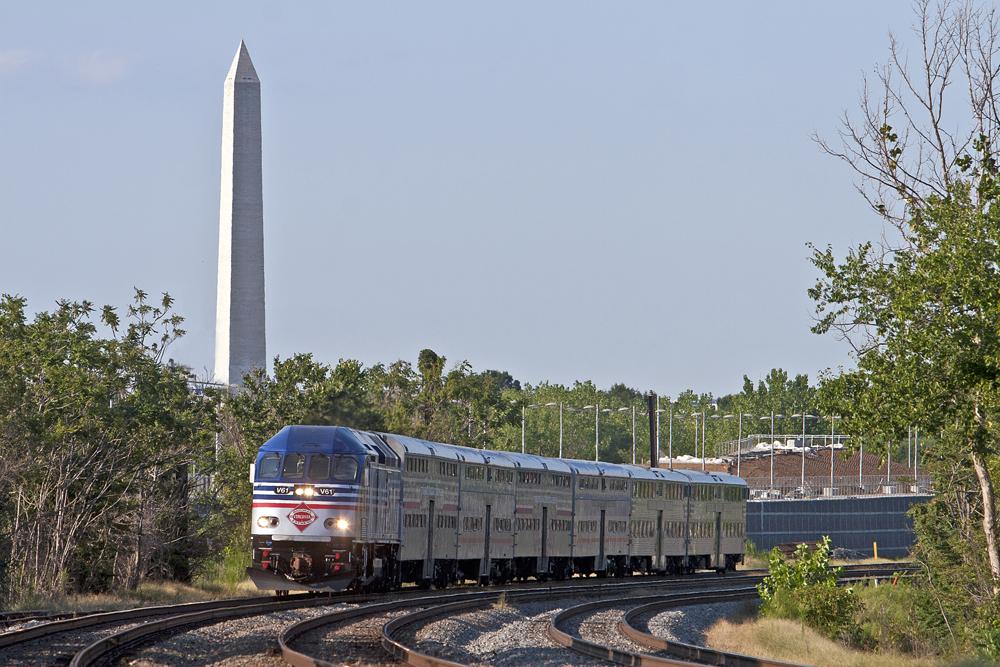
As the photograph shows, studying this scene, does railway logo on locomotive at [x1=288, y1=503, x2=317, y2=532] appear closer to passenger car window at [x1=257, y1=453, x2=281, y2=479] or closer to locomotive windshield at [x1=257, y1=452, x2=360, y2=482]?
locomotive windshield at [x1=257, y1=452, x2=360, y2=482]

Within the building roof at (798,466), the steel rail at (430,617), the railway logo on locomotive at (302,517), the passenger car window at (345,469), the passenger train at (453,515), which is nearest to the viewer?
the steel rail at (430,617)

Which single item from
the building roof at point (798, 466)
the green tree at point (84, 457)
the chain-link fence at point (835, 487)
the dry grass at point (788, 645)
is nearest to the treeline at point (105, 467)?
the green tree at point (84, 457)

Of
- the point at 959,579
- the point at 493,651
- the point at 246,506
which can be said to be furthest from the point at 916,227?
the point at 246,506

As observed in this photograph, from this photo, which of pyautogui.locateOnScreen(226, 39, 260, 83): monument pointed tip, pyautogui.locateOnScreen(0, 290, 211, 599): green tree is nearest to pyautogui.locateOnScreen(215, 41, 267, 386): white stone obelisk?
pyautogui.locateOnScreen(226, 39, 260, 83): monument pointed tip

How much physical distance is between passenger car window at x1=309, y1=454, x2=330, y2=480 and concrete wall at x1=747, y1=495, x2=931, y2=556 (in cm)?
6386

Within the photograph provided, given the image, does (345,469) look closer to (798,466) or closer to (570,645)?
(570,645)

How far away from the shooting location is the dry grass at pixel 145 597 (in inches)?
1099

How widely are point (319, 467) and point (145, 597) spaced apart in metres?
6.58

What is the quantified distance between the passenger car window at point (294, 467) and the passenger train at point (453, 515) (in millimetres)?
27

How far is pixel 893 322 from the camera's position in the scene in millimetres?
29422

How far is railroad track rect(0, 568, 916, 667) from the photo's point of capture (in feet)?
57.9

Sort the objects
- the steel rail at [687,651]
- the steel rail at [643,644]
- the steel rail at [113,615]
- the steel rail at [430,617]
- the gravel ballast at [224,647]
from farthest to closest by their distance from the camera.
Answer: the steel rail at [113,615], the steel rail at [687,651], the steel rail at [643,644], the gravel ballast at [224,647], the steel rail at [430,617]

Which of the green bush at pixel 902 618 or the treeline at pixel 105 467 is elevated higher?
the treeline at pixel 105 467

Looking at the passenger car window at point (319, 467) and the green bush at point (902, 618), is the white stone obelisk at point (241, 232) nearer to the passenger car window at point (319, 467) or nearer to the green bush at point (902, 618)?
the green bush at point (902, 618)
